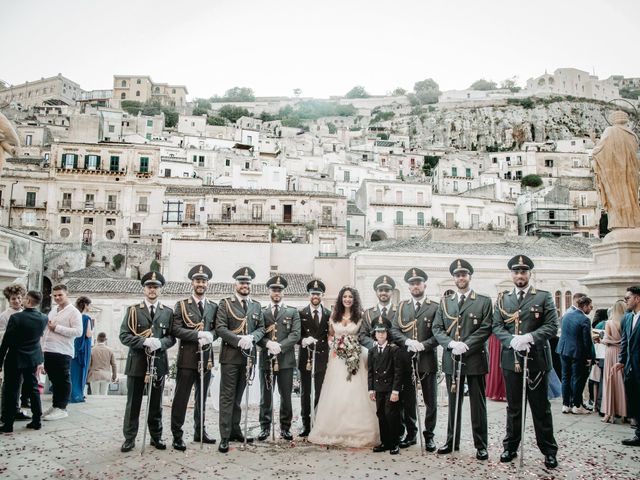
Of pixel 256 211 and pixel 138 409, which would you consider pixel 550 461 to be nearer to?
pixel 138 409

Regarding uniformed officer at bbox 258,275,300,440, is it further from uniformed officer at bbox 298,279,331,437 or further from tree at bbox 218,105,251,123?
tree at bbox 218,105,251,123

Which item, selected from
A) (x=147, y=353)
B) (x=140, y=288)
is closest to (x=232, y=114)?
(x=140, y=288)

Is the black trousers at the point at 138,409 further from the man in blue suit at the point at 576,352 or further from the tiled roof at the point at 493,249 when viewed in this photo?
the tiled roof at the point at 493,249

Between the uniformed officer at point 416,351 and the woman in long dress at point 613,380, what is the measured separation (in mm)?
2603

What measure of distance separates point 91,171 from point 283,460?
43159 millimetres

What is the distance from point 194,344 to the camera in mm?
6086

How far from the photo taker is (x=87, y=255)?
1491 inches

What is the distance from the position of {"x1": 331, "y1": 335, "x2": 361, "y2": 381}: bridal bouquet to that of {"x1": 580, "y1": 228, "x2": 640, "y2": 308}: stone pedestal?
414 centimetres

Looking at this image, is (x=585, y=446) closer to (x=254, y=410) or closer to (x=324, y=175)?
(x=254, y=410)

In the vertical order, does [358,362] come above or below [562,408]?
above

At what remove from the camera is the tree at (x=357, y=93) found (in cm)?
13815

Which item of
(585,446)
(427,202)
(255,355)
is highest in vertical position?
(427,202)

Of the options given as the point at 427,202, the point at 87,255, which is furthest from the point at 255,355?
the point at 427,202

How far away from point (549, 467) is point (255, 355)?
3.70m
